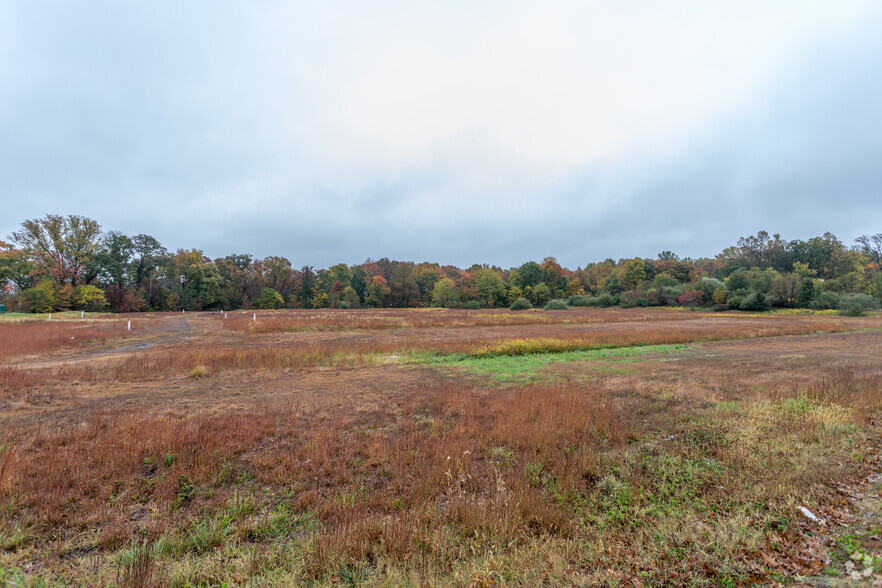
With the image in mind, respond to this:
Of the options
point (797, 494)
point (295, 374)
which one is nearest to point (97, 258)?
point (295, 374)

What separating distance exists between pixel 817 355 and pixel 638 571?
22.7m

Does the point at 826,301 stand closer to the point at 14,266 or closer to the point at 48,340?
the point at 48,340

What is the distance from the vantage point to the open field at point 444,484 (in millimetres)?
3482

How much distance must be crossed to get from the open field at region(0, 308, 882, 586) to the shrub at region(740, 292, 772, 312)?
6867 cm

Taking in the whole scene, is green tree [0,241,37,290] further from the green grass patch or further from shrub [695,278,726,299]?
shrub [695,278,726,299]

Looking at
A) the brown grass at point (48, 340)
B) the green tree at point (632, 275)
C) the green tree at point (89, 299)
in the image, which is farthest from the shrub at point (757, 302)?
the green tree at point (89, 299)

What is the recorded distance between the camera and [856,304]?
167 feet

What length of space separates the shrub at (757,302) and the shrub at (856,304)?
925 centimetres

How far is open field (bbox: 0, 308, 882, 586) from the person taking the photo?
3.48 meters

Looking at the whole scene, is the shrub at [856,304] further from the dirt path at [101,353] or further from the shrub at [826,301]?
the dirt path at [101,353]

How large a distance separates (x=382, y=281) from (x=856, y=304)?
332ft

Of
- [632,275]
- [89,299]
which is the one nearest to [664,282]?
[632,275]

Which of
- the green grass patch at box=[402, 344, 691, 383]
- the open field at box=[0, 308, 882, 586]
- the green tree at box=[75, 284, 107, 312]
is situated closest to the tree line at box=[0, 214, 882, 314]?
the green tree at box=[75, 284, 107, 312]

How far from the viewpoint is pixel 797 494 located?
14.9 ft
